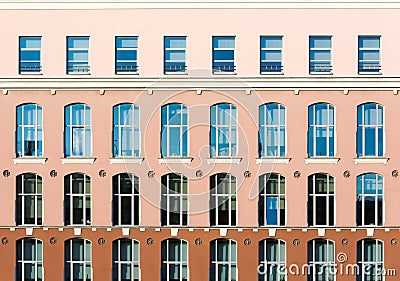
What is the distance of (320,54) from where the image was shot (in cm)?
2561

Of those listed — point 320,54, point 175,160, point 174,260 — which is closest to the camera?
point 175,160

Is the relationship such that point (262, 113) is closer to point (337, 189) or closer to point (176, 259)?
point (337, 189)

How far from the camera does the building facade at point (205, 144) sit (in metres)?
25.3

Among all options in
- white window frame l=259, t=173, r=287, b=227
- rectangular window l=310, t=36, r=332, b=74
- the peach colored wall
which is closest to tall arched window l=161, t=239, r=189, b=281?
white window frame l=259, t=173, r=287, b=227

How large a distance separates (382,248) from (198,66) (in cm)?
894

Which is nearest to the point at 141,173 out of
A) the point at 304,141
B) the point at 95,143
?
the point at 95,143

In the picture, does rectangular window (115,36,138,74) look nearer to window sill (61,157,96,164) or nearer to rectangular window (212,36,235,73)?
rectangular window (212,36,235,73)

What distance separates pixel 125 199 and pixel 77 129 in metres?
2.97

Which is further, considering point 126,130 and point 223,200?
point 126,130

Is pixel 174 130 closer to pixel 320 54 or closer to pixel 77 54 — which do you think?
pixel 77 54

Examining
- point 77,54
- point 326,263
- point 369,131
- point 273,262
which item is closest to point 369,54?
point 369,131

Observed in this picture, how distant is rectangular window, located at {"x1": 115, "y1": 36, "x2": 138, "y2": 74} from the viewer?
84.1 feet

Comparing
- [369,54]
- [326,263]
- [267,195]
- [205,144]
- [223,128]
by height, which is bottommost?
[326,263]

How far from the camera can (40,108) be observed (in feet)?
84.4
